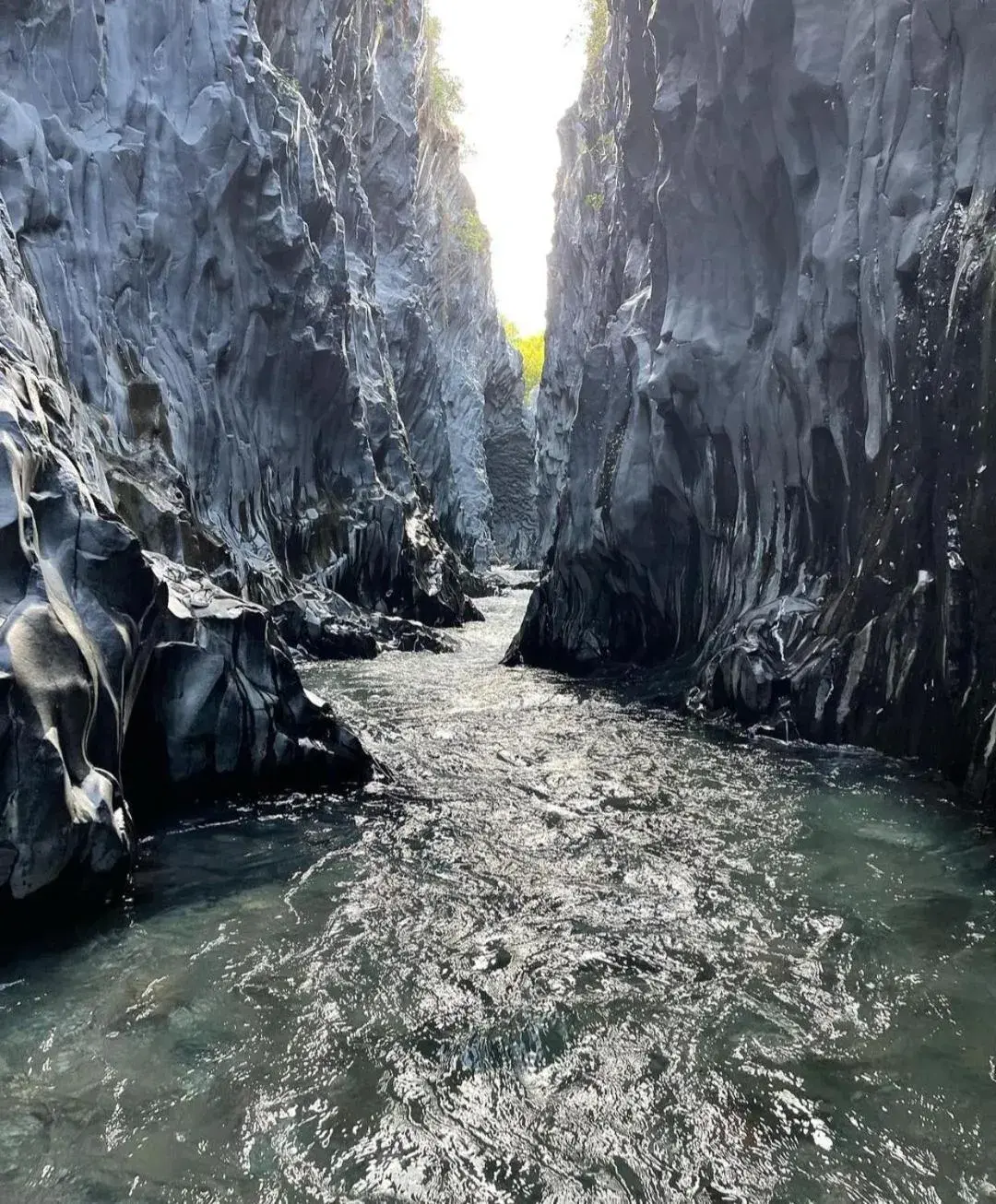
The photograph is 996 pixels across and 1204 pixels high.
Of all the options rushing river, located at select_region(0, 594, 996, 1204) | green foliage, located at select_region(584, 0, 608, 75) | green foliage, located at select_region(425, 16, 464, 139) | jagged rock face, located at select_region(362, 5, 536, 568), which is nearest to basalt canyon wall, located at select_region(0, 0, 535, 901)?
jagged rock face, located at select_region(362, 5, 536, 568)

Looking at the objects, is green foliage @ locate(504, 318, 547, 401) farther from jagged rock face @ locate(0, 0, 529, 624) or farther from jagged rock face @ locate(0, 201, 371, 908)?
jagged rock face @ locate(0, 201, 371, 908)

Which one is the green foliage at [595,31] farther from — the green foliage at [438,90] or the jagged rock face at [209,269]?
the green foliage at [438,90]

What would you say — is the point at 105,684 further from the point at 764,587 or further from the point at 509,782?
the point at 764,587

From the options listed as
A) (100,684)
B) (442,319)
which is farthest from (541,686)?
(442,319)

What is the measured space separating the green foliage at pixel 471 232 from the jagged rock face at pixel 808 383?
38.4 m

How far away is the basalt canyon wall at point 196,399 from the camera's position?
6.33m

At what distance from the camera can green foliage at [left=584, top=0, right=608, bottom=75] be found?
32.1m

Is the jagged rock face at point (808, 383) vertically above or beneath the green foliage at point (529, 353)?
beneath

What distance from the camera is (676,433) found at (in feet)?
60.6

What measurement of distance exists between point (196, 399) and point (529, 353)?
267 feet

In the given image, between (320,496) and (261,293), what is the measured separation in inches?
263

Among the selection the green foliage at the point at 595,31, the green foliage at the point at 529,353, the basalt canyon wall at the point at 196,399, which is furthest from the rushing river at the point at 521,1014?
the green foliage at the point at 529,353

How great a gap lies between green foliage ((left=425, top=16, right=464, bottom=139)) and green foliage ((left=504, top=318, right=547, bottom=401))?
114 feet

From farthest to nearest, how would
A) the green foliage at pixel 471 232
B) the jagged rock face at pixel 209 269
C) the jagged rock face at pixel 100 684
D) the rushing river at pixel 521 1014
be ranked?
the green foliage at pixel 471 232
the jagged rock face at pixel 209 269
the jagged rock face at pixel 100 684
the rushing river at pixel 521 1014
